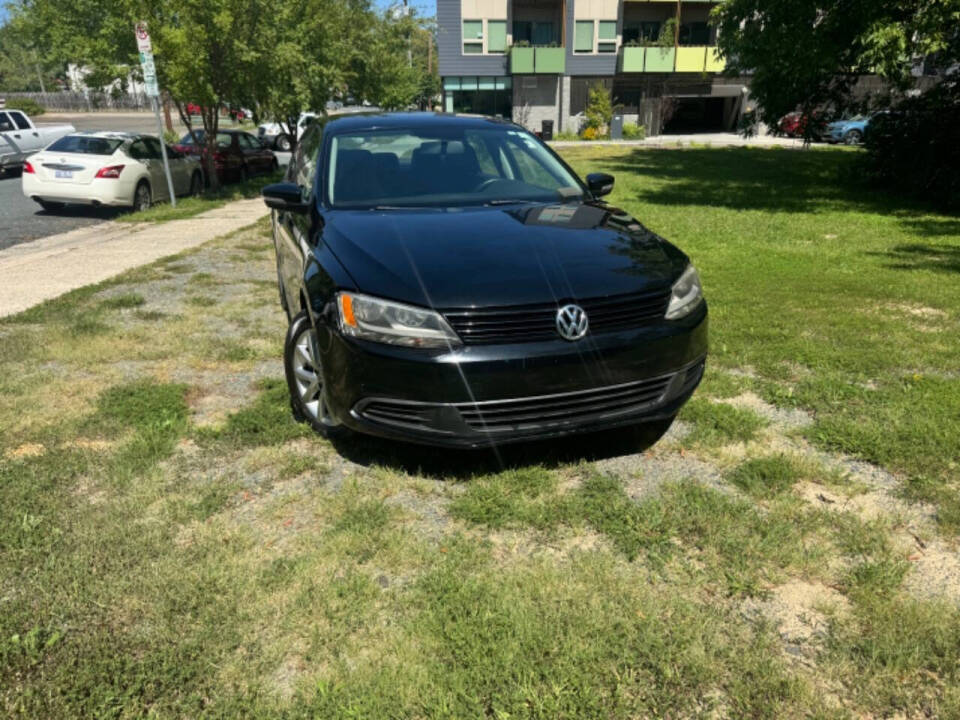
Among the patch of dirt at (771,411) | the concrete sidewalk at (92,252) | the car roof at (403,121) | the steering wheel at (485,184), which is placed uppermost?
the car roof at (403,121)

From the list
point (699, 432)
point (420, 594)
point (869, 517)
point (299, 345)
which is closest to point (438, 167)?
point (299, 345)

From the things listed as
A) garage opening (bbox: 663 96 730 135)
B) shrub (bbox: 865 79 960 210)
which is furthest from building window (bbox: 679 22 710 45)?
shrub (bbox: 865 79 960 210)

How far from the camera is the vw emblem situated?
2.92m

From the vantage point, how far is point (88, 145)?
12391 mm

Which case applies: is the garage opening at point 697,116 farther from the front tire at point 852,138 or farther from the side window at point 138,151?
the side window at point 138,151

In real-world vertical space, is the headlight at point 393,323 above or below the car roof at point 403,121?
below

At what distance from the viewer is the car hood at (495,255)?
295 cm

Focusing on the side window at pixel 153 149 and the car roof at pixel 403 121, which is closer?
the car roof at pixel 403 121

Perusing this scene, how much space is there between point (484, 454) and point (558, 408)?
2.26 feet

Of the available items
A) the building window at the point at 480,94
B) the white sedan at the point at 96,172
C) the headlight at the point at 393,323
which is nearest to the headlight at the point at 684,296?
the headlight at the point at 393,323

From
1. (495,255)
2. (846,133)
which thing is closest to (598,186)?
(495,255)

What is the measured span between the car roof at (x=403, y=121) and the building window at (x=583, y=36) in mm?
34737

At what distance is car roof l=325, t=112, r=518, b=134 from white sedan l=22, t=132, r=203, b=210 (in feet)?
28.3

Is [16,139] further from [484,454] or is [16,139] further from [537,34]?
[537,34]
